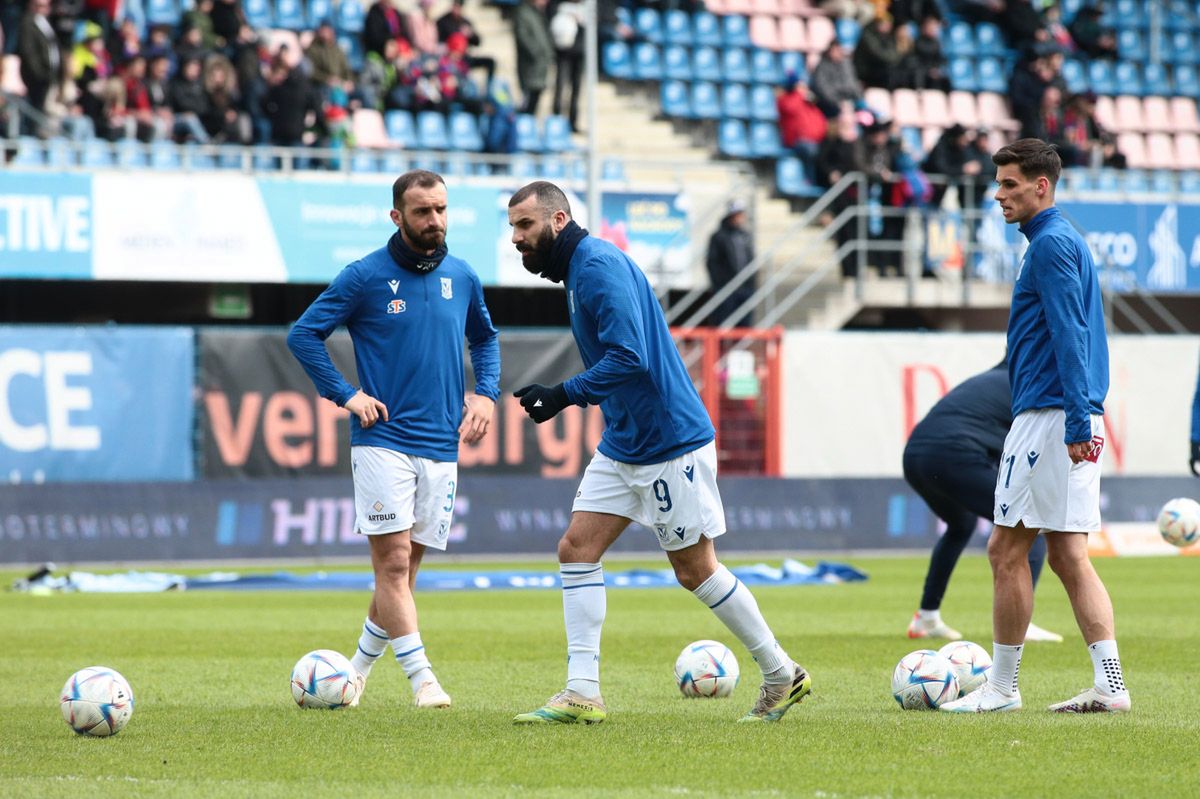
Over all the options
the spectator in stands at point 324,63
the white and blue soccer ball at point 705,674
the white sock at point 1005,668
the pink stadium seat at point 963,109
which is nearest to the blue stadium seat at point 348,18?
the spectator in stands at point 324,63

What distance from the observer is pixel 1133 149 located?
3189 cm

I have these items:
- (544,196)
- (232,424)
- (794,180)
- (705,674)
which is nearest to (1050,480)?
(705,674)

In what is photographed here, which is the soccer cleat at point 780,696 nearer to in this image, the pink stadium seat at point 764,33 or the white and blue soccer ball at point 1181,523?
the white and blue soccer ball at point 1181,523

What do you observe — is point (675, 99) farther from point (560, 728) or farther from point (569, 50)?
point (560, 728)

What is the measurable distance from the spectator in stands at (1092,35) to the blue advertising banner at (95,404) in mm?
18381

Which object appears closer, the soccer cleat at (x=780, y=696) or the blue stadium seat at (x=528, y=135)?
the soccer cleat at (x=780, y=696)

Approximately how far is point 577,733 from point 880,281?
20.4 metres

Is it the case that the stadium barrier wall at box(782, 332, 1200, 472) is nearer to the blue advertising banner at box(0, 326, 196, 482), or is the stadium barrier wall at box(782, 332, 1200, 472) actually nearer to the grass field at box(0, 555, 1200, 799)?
the blue advertising banner at box(0, 326, 196, 482)

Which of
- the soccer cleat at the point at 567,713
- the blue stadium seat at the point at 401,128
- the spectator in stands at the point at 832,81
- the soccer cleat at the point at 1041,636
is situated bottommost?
the soccer cleat at the point at 1041,636

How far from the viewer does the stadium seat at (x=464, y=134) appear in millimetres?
26703

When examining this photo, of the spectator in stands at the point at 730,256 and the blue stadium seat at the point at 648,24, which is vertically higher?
the blue stadium seat at the point at 648,24

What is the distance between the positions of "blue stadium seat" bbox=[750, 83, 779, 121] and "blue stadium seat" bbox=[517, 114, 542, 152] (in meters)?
4.03

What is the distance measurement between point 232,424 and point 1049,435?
49.8ft

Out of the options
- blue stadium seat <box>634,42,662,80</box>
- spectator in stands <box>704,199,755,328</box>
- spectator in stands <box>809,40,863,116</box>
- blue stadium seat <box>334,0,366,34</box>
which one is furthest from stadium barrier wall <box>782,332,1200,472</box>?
blue stadium seat <box>334,0,366,34</box>
